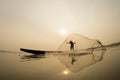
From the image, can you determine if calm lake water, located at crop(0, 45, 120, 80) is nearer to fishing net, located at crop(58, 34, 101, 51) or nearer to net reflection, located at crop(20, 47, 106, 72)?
net reflection, located at crop(20, 47, 106, 72)

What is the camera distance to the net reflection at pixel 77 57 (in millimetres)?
1678

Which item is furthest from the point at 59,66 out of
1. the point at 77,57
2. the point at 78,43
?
the point at 78,43

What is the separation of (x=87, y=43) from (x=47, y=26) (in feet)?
1.44

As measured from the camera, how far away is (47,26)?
4.82 ft

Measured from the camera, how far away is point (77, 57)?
67.5 inches

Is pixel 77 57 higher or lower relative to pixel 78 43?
lower

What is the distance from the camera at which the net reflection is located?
1.68 meters

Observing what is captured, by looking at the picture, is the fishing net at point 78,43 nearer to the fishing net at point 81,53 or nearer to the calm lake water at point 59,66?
the fishing net at point 81,53

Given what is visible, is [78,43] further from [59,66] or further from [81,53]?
[59,66]

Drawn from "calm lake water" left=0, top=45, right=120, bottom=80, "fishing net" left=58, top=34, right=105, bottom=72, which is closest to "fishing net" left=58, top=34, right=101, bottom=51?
"fishing net" left=58, top=34, right=105, bottom=72

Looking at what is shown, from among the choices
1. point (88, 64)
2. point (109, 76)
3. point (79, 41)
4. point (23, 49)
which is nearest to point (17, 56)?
point (23, 49)

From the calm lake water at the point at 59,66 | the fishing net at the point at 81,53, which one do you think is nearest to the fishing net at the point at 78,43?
the fishing net at the point at 81,53

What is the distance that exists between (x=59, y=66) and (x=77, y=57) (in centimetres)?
21

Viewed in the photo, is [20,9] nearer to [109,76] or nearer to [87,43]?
[87,43]
